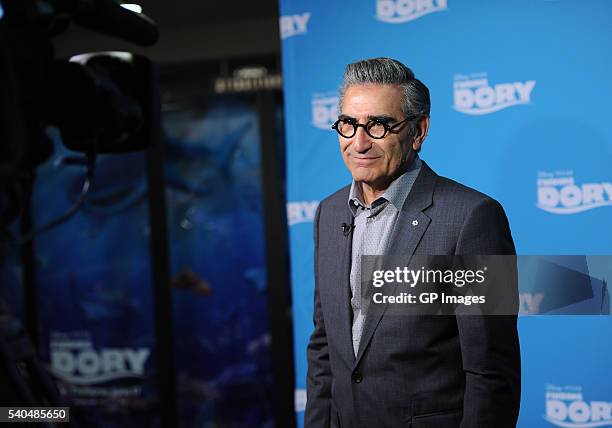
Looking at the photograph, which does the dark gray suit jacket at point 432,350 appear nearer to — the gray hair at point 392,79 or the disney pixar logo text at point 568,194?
the gray hair at point 392,79

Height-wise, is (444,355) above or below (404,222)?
below

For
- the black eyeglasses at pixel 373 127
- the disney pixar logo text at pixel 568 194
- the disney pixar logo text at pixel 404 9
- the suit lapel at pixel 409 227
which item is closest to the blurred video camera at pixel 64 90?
the black eyeglasses at pixel 373 127

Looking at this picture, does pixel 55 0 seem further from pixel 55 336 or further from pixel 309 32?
pixel 55 336

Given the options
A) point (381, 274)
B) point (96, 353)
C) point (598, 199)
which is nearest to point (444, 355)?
point (381, 274)

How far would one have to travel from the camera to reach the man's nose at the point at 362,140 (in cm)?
163

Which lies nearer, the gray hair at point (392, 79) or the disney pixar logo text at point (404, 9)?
the gray hair at point (392, 79)

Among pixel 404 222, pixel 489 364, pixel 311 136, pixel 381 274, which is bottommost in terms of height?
pixel 489 364

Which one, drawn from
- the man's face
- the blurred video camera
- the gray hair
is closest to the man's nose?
the man's face

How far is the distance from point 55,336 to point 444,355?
3.06 m

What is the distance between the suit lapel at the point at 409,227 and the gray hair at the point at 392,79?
0.55ft

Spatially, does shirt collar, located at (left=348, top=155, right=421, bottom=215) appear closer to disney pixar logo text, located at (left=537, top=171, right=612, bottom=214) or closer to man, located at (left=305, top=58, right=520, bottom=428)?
man, located at (left=305, top=58, right=520, bottom=428)

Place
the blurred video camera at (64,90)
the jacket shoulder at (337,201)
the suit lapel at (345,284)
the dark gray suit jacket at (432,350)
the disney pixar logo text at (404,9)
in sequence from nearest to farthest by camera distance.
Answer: the blurred video camera at (64,90)
the dark gray suit jacket at (432,350)
the suit lapel at (345,284)
the jacket shoulder at (337,201)
the disney pixar logo text at (404,9)

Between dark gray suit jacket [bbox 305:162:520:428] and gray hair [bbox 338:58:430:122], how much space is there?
169 millimetres

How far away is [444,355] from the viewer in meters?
1.52
